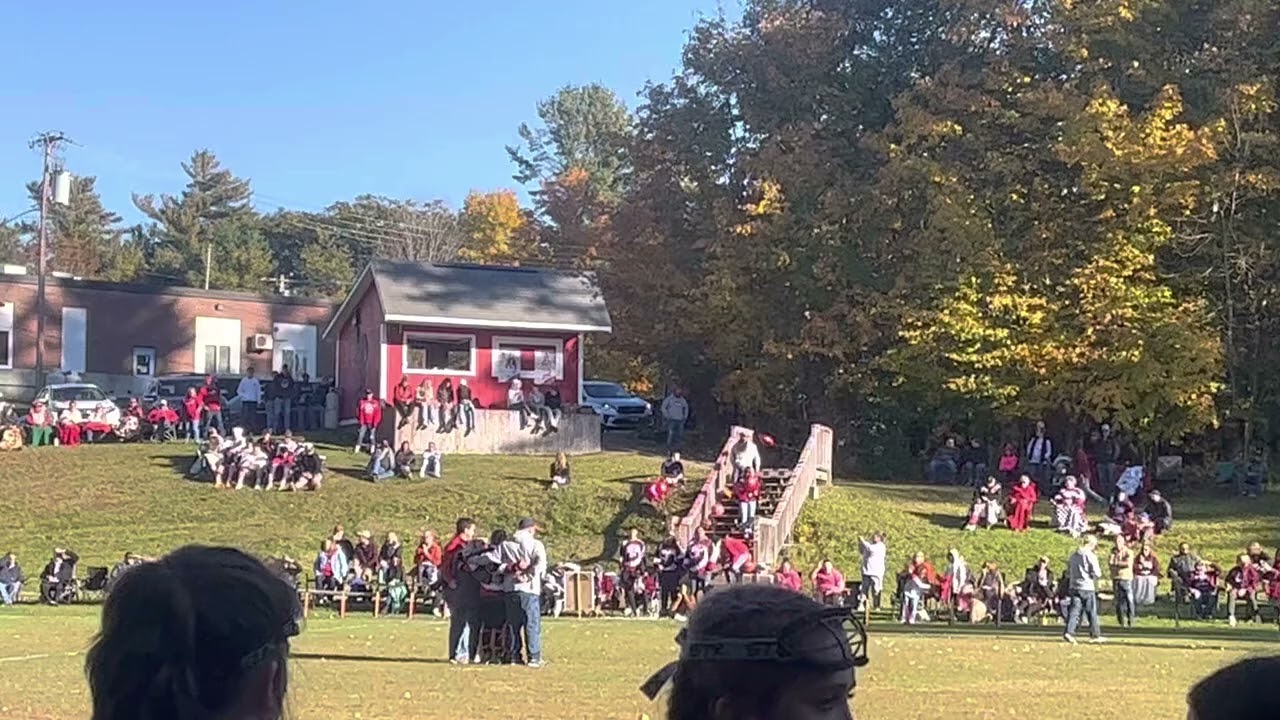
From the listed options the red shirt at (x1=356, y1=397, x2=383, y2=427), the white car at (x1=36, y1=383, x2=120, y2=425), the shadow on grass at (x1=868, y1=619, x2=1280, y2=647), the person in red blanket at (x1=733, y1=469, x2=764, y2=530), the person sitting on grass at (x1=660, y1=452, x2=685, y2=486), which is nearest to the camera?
the shadow on grass at (x1=868, y1=619, x2=1280, y2=647)

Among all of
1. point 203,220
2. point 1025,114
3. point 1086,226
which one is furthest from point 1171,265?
point 203,220

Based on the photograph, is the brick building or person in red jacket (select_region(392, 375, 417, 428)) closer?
person in red jacket (select_region(392, 375, 417, 428))

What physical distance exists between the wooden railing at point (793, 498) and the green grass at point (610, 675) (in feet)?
32.0

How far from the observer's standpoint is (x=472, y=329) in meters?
47.5

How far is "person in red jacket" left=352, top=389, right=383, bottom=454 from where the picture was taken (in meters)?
43.8

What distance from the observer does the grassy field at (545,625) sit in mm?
13633

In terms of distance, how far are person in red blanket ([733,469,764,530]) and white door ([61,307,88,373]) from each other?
3606 cm

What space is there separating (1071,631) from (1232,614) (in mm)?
6958

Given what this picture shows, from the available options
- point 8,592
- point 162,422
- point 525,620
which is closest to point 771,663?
point 525,620

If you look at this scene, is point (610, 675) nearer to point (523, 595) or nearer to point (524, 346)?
point (523, 595)

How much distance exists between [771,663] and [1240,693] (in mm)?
715


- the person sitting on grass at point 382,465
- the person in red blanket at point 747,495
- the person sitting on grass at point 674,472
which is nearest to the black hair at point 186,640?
the person in red blanket at point 747,495

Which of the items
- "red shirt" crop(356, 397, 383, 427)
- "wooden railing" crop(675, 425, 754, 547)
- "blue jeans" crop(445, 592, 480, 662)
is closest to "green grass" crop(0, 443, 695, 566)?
"wooden railing" crop(675, 425, 754, 547)

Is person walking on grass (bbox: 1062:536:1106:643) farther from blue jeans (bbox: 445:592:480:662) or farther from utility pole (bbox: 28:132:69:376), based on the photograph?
utility pole (bbox: 28:132:69:376)
